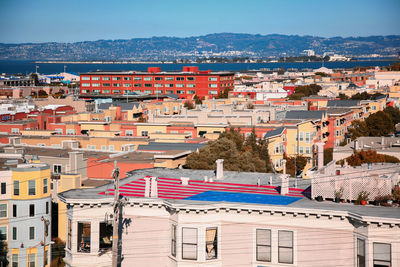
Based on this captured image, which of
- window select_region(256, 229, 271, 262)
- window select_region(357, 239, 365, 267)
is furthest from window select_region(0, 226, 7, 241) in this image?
window select_region(357, 239, 365, 267)

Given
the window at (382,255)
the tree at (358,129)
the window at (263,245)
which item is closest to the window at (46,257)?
the window at (263,245)

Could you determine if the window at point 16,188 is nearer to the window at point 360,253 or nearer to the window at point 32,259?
the window at point 32,259

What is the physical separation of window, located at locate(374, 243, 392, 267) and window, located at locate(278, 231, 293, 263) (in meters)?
2.59

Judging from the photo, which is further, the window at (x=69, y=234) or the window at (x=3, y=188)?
A: the window at (x=3, y=188)

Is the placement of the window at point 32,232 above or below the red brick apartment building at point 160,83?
below

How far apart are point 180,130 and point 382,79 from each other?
9608 centimetres

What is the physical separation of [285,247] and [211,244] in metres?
2.32

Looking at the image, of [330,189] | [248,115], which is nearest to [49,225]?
[330,189]

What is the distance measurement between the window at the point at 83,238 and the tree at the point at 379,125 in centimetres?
5171

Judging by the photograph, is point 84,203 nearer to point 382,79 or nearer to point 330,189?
point 330,189

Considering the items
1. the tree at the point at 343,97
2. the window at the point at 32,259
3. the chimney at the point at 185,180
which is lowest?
the window at the point at 32,259

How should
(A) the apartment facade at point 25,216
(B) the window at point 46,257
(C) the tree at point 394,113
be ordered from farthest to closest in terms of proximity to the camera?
(C) the tree at point 394,113
(B) the window at point 46,257
(A) the apartment facade at point 25,216

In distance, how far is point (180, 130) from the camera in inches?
2306

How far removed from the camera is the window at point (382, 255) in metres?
19.9
